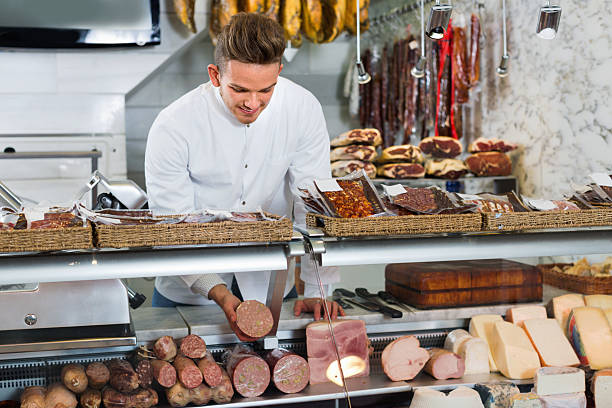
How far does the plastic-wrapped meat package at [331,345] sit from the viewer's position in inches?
62.6

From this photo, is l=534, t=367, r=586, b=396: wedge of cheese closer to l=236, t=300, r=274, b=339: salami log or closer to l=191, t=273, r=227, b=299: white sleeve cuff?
l=236, t=300, r=274, b=339: salami log

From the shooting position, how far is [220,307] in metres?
1.69

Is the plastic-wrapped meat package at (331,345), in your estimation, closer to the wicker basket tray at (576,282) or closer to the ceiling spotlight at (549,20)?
the wicker basket tray at (576,282)

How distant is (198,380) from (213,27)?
3.22 meters

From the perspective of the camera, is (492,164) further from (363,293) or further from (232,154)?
(363,293)

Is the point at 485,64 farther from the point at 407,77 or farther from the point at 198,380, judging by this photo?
the point at 198,380

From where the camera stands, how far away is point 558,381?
1678mm

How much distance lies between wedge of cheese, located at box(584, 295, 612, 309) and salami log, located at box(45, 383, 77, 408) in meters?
1.42

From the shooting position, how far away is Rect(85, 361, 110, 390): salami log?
146 centimetres

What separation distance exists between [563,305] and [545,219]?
14.6 inches

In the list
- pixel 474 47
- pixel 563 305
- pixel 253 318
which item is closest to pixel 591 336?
pixel 563 305

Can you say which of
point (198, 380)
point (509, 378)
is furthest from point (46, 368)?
point (509, 378)

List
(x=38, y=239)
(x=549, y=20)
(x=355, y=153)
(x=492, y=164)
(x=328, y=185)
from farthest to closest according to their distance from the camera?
(x=355, y=153), (x=492, y=164), (x=549, y=20), (x=328, y=185), (x=38, y=239)

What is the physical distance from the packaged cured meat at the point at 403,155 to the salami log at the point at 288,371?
2.81m
